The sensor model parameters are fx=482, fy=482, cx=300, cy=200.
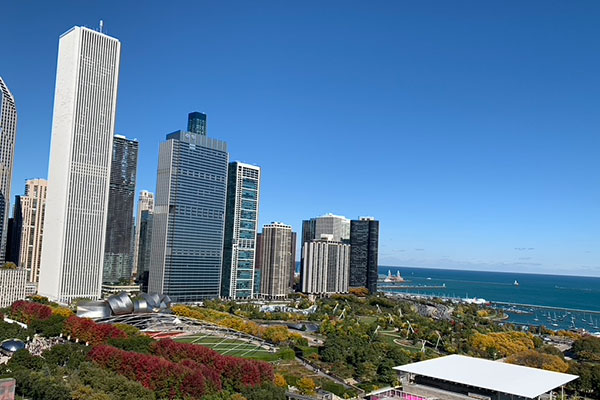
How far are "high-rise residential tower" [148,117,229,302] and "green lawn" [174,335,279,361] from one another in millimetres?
52277

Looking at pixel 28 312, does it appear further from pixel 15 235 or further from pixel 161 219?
pixel 15 235

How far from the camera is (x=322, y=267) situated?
160m

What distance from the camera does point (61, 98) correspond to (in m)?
106

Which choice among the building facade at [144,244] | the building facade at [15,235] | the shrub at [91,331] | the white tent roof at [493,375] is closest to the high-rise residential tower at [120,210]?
the building facade at [144,244]

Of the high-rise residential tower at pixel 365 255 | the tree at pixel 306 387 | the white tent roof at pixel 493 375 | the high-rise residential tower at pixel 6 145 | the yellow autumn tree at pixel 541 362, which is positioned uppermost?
the high-rise residential tower at pixel 6 145

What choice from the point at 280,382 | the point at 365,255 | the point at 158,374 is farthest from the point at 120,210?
the point at 158,374

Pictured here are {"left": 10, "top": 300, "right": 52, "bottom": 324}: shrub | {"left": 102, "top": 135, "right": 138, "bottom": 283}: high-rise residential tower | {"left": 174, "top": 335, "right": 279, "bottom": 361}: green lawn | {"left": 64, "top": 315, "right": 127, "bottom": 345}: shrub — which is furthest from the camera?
{"left": 102, "top": 135, "right": 138, "bottom": 283}: high-rise residential tower

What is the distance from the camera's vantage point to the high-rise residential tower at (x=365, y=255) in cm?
17288

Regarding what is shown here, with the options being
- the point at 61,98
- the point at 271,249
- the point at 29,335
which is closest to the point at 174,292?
the point at 271,249

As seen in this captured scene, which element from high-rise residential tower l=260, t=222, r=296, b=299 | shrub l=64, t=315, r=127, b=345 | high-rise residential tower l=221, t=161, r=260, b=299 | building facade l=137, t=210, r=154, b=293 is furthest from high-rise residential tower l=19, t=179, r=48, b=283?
shrub l=64, t=315, r=127, b=345

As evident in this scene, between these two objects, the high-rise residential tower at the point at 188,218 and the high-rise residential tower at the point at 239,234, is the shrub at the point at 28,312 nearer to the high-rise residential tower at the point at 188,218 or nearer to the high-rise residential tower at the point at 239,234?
the high-rise residential tower at the point at 188,218

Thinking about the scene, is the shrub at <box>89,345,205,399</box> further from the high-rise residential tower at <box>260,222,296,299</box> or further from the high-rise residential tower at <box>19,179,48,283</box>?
the high-rise residential tower at <box>19,179,48,283</box>

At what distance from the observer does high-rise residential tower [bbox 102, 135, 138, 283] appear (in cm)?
14950

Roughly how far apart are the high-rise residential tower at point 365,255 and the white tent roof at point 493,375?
411 feet
